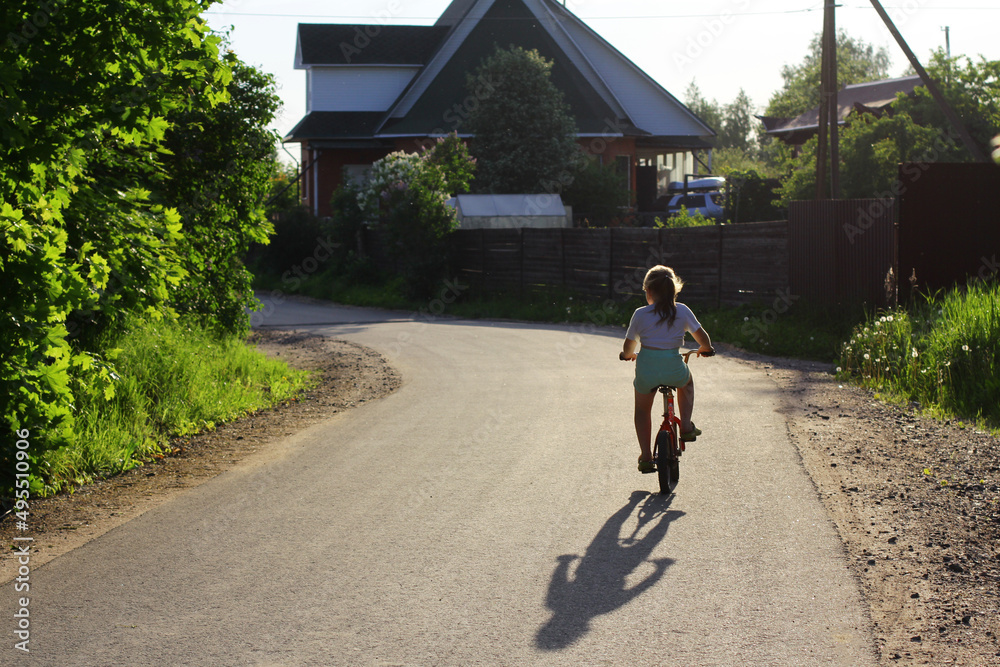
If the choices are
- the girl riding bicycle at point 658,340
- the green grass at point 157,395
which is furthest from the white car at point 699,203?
the girl riding bicycle at point 658,340

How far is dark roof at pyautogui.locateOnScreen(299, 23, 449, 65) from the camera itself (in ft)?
137

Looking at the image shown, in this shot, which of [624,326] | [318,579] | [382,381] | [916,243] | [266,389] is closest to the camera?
[318,579]

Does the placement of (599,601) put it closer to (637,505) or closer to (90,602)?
(637,505)

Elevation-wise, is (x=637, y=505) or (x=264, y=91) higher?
(x=264, y=91)

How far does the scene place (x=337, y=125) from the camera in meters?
40.3

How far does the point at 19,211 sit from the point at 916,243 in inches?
510

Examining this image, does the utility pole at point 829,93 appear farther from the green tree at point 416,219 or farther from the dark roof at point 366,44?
the dark roof at point 366,44

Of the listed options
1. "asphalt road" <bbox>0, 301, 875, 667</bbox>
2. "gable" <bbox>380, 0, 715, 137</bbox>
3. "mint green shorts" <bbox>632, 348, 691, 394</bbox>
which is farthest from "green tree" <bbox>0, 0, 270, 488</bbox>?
"gable" <bbox>380, 0, 715, 137</bbox>

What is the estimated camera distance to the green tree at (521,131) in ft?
113

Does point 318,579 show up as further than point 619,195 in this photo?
No

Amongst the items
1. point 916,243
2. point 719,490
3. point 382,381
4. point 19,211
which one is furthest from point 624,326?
point 19,211

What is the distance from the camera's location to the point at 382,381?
13.2 m

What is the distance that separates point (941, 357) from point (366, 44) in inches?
1423

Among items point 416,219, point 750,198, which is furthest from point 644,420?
point 750,198
